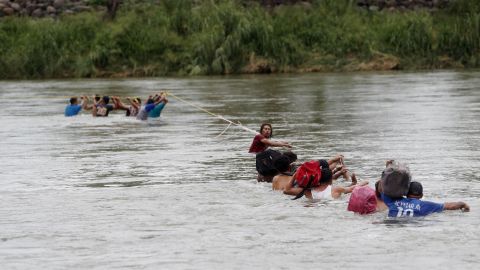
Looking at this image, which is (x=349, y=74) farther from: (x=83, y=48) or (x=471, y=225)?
(x=471, y=225)

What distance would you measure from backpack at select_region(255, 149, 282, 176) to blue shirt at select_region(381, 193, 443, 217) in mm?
3462

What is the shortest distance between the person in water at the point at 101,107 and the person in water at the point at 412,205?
20.6 metres

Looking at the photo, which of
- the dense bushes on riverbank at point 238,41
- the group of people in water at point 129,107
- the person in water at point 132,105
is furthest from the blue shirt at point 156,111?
the dense bushes on riverbank at point 238,41

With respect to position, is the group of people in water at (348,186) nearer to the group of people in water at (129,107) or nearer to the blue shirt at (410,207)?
the blue shirt at (410,207)

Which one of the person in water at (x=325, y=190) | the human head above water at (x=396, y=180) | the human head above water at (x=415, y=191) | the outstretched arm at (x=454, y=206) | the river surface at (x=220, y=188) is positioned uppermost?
the human head above water at (x=396, y=180)

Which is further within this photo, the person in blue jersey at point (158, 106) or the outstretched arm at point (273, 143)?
the person in blue jersey at point (158, 106)

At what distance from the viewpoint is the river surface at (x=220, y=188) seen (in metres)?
12.7

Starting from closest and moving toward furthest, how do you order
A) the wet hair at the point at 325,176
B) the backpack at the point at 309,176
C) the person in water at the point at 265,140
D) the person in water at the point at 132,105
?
the backpack at the point at 309,176, the wet hair at the point at 325,176, the person in water at the point at 265,140, the person in water at the point at 132,105

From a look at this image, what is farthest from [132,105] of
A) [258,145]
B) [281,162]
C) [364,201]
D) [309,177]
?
[364,201]

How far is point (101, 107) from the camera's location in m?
34.6

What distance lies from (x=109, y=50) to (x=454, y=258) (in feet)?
170

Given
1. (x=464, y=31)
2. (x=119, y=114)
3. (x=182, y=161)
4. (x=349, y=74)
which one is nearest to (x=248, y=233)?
(x=182, y=161)

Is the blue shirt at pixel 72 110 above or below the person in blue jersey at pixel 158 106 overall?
below

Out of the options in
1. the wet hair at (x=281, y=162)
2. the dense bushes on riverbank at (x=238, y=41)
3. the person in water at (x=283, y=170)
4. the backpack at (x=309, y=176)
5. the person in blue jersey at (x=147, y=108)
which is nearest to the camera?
the backpack at (x=309, y=176)
